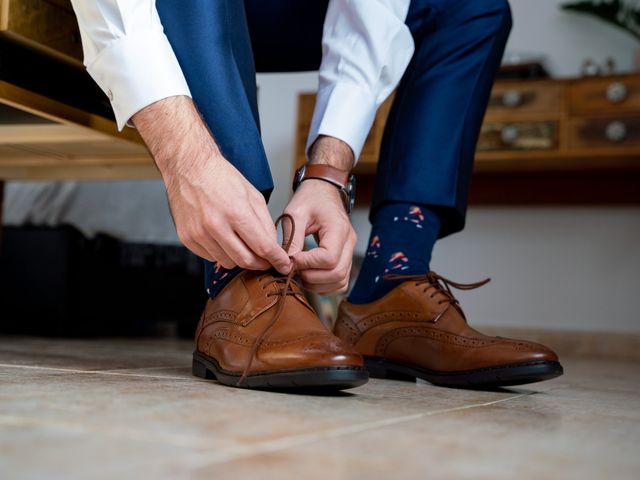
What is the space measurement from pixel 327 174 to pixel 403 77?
293mm

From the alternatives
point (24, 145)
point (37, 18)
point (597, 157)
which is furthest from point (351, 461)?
point (597, 157)

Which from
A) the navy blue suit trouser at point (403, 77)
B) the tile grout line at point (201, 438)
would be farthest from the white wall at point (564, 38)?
the tile grout line at point (201, 438)

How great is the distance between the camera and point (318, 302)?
2.10 m

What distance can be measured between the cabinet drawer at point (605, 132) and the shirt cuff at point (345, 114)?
5.93 ft

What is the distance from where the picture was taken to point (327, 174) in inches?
36.4

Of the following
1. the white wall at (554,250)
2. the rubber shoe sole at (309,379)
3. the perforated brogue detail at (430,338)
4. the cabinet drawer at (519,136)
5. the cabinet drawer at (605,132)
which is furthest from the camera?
the white wall at (554,250)

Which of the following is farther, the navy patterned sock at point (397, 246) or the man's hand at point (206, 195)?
the navy patterned sock at point (397, 246)

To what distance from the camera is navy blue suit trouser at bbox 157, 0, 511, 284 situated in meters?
0.82

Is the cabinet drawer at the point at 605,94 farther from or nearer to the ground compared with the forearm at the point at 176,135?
farther from the ground

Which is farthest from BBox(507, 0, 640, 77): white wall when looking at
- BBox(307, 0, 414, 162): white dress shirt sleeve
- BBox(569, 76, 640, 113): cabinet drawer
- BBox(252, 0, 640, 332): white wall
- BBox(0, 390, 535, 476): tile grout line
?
BBox(0, 390, 535, 476): tile grout line

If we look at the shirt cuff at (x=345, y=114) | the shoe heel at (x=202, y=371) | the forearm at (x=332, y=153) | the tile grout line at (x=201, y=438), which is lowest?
the shoe heel at (x=202, y=371)

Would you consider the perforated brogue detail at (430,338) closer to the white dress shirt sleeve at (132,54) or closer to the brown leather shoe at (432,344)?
the brown leather shoe at (432,344)

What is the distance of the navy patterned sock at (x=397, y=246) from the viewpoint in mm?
1011

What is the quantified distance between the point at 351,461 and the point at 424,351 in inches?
21.9
